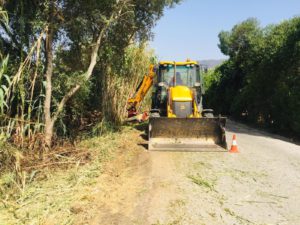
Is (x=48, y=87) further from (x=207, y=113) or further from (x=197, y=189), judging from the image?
(x=207, y=113)

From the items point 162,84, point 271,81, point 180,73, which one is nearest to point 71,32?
point 162,84

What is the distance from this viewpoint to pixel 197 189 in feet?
20.0

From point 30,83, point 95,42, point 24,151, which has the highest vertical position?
point 95,42

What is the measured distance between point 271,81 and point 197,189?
10290 millimetres

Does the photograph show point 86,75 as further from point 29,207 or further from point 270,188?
point 270,188

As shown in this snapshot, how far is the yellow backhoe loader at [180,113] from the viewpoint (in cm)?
929

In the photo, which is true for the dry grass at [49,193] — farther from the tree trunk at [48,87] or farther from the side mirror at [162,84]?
the side mirror at [162,84]

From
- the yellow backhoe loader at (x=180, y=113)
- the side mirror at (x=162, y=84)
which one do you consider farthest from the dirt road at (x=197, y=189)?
the side mirror at (x=162, y=84)

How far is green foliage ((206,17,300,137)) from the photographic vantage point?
12969 millimetres

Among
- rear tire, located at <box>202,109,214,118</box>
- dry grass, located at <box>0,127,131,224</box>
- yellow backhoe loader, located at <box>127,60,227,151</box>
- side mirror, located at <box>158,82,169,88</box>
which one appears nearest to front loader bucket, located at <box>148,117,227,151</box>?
yellow backhoe loader, located at <box>127,60,227,151</box>

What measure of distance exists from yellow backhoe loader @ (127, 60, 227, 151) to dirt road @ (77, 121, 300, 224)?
0.62m

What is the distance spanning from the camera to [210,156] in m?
8.45

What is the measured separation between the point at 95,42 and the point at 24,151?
3146 mm

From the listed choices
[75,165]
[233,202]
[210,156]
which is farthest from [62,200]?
[210,156]
